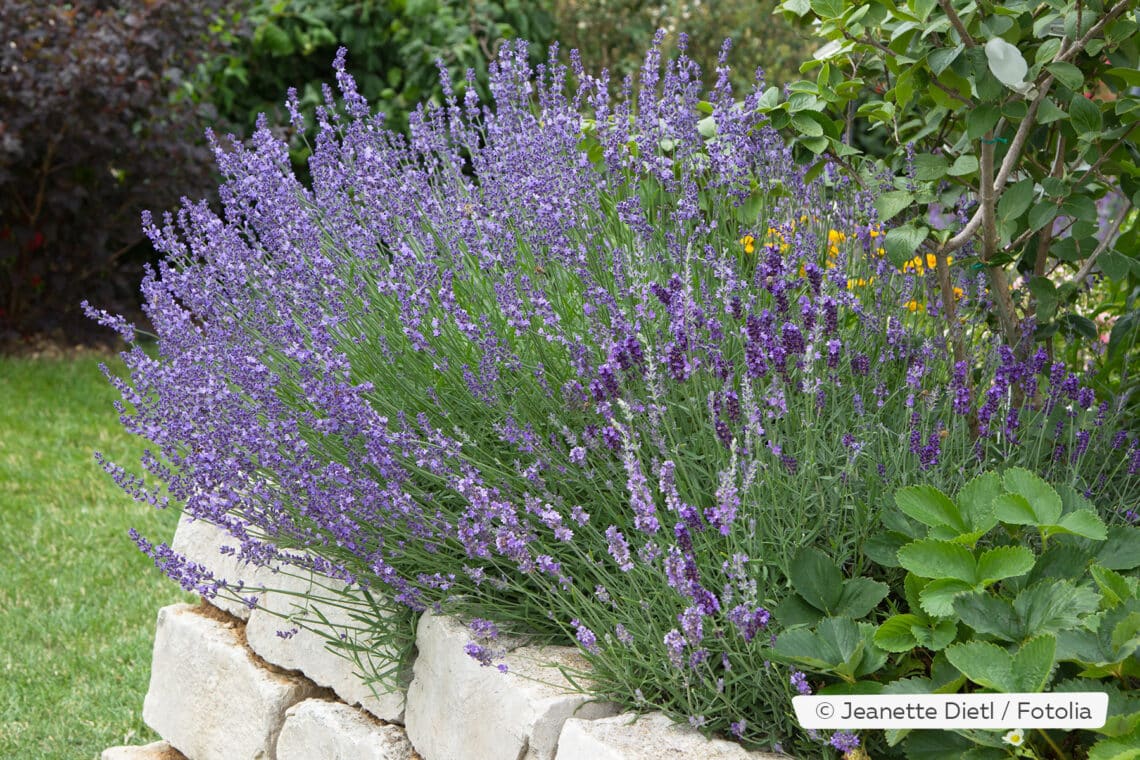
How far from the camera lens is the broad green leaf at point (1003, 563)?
1.88 metres

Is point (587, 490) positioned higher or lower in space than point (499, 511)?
lower

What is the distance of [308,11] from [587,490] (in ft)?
21.0

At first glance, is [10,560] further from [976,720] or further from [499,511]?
[976,720]

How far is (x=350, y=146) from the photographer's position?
3078 millimetres

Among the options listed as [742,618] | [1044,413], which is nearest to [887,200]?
[1044,413]

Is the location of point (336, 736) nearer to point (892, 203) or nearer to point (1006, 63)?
point (892, 203)

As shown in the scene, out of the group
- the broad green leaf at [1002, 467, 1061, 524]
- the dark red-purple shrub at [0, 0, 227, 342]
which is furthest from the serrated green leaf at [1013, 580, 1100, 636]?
the dark red-purple shrub at [0, 0, 227, 342]

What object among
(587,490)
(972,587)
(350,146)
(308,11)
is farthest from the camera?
(308,11)

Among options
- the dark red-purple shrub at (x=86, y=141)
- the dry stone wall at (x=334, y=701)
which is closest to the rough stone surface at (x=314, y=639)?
the dry stone wall at (x=334, y=701)

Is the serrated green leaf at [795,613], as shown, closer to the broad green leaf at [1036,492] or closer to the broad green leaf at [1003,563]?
the broad green leaf at [1003,563]

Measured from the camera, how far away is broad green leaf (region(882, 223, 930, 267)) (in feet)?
7.75

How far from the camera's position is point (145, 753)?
3.19 metres

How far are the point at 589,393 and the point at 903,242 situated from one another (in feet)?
2.22

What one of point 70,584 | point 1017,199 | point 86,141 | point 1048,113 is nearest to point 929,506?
point 1017,199
